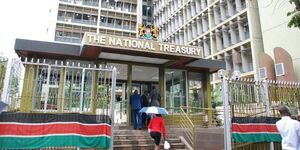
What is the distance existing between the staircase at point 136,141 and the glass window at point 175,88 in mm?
2921

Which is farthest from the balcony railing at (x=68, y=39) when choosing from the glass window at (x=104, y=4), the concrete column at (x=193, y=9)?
the concrete column at (x=193, y=9)

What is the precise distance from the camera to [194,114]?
12.2m

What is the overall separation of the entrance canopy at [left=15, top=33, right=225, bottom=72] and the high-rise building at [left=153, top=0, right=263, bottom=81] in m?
12.1

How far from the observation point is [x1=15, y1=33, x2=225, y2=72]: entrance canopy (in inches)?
349

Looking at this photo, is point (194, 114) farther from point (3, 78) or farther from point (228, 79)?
point (3, 78)

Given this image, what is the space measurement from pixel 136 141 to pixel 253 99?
4297mm

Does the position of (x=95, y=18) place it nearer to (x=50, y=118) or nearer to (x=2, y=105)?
(x=50, y=118)

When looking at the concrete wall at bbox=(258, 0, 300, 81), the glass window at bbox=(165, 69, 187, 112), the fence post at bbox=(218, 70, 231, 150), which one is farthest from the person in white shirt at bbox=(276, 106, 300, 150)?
the concrete wall at bbox=(258, 0, 300, 81)

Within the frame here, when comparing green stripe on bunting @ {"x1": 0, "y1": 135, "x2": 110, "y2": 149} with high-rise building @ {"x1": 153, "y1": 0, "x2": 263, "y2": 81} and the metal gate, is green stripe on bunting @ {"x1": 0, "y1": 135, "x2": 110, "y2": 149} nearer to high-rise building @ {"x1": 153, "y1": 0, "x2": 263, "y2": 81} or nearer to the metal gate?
the metal gate

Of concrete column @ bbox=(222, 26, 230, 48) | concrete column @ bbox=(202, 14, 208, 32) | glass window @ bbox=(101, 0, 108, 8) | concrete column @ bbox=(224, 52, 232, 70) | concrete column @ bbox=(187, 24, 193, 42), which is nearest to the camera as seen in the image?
concrete column @ bbox=(224, 52, 232, 70)

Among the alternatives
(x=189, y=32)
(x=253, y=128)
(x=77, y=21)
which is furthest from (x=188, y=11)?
(x=253, y=128)

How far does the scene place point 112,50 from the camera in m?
9.39

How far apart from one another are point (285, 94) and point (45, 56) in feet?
31.4

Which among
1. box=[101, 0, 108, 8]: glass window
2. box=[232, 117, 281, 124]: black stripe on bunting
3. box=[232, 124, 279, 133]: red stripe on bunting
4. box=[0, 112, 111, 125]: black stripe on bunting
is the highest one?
box=[101, 0, 108, 8]: glass window
